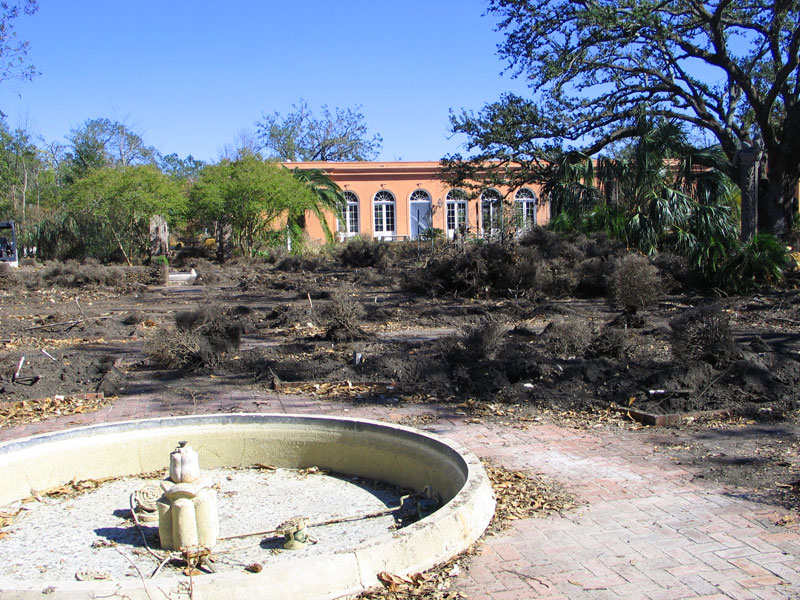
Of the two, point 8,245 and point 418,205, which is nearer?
point 8,245

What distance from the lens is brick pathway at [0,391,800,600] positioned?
330 centimetres

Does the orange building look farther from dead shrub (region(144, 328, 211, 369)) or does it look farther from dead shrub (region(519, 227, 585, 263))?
dead shrub (region(144, 328, 211, 369))

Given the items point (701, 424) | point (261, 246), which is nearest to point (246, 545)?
point (701, 424)

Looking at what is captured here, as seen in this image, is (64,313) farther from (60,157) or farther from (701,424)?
(60,157)

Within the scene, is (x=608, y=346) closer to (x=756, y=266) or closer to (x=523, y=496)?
(x=523, y=496)

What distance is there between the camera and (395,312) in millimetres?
13320

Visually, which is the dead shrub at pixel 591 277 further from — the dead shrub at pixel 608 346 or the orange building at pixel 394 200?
the orange building at pixel 394 200

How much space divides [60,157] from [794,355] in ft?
181

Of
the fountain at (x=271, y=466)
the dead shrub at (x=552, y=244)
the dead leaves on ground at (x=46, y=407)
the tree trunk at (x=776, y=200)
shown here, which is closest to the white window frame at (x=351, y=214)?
the dead shrub at (x=552, y=244)

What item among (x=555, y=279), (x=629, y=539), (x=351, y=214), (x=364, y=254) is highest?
(x=351, y=214)

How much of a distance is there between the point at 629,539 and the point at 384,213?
→ 3625 cm

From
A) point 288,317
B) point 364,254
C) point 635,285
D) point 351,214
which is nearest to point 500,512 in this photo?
point 635,285

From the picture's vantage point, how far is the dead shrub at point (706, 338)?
7.17m

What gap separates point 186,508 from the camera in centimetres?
399
